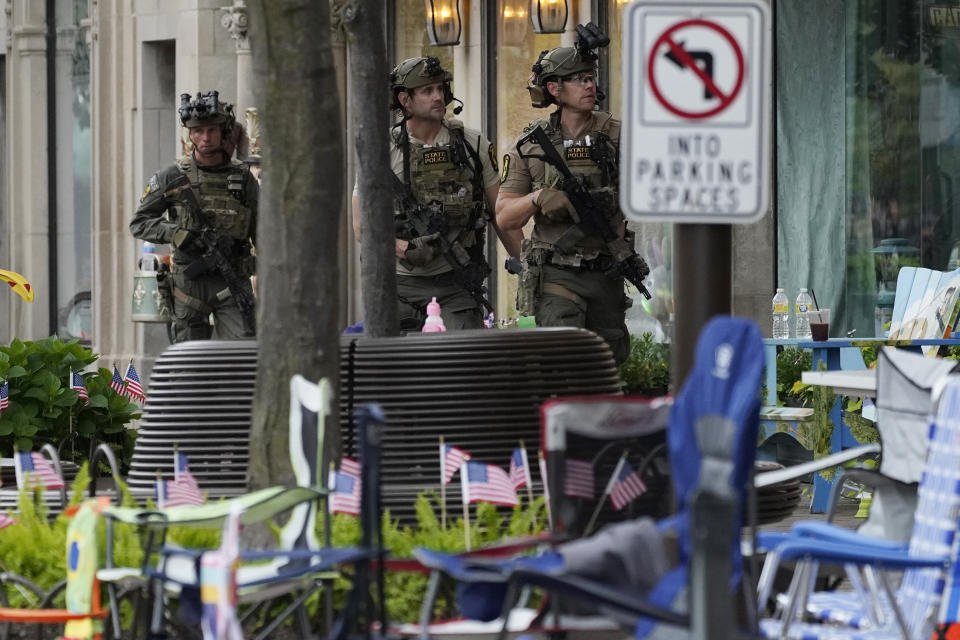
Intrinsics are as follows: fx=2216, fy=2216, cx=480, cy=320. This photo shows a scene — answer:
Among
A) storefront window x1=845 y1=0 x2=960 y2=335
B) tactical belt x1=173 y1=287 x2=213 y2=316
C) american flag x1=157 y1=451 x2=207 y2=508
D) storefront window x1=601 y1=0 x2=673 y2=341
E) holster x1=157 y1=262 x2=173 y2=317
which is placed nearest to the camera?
american flag x1=157 y1=451 x2=207 y2=508

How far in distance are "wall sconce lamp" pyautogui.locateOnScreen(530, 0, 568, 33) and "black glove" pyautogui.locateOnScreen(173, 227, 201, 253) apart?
4.99 metres

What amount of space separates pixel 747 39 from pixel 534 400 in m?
2.67

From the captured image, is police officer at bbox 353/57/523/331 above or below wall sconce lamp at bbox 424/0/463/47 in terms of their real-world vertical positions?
below

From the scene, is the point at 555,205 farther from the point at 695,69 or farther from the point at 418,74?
the point at 695,69

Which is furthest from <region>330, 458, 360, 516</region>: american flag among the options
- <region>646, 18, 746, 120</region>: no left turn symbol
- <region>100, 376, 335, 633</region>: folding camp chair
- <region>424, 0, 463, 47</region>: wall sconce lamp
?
<region>424, 0, 463, 47</region>: wall sconce lamp

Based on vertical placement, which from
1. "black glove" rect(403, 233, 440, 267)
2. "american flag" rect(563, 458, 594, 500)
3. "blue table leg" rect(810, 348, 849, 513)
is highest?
"black glove" rect(403, 233, 440, 267)

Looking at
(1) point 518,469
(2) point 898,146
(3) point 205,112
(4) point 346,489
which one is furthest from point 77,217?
(4) point 346,489

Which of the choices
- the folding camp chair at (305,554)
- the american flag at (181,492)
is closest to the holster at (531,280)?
the american flag at (181,492)

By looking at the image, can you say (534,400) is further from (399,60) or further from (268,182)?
(399,60)

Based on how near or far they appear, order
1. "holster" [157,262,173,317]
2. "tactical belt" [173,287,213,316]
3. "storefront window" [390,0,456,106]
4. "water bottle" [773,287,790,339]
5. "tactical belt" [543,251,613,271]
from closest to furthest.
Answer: "tactical belt" [543,251,613,271] < "tactical belt" [173,287,213,316] < "holster" [157,262,173,317] < "water bottle" [773,287,790,339] < "storefront window" [390,0,456,106]

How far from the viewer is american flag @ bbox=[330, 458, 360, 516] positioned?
7195mm

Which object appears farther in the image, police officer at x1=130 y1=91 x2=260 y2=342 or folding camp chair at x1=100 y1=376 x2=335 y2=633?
police officer at x1=130 y1=91 x2=260 y2=342

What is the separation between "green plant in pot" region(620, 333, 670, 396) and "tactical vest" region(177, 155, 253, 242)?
3.11 m

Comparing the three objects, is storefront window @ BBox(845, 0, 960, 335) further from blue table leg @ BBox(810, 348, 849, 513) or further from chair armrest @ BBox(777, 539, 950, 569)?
chair armrest @ BBox(777, 539, 950, 569)
